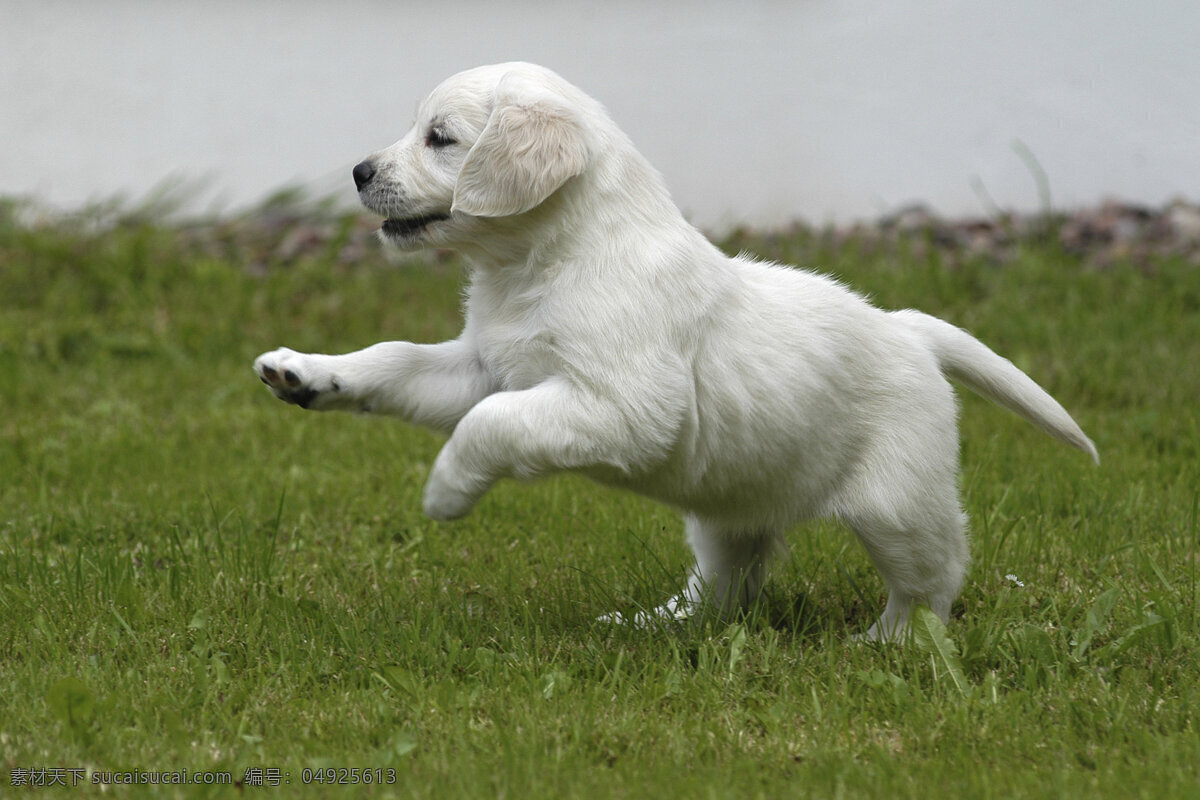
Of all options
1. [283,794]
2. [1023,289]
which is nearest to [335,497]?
[283,794]

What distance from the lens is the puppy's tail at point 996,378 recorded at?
3484 mm

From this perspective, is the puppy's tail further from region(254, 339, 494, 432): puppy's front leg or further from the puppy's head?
region(254, 339, 494, 432): puppy's front leg

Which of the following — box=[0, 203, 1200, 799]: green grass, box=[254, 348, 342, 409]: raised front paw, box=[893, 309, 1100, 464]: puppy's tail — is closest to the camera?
box=[0, 203, 1200, 799]: green grass

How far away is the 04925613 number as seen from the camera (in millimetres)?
2656

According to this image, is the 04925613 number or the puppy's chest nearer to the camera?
the 04925613 number

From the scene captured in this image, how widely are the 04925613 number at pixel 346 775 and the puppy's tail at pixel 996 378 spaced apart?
5.81 ft

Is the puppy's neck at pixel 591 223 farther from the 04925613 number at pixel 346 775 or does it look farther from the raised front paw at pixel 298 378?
the 04925613 number at pixel 346 775

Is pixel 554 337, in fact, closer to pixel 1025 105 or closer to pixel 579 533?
pixel 579 533

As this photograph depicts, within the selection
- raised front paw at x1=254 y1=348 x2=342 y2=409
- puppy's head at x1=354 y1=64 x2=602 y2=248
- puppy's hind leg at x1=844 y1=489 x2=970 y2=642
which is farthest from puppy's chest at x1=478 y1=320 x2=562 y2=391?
puppy's hind leg at x1=844 y1=489 x2=970 y2=642

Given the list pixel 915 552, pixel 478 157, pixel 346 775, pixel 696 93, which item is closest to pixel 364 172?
pixel 478 157

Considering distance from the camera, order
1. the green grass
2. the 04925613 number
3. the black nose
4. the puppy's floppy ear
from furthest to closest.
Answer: the black nose, the puppy's floppy ear, the green grass, the 04925613 number

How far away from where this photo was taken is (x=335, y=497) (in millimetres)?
4742

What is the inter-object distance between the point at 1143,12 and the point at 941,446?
16.9 ft

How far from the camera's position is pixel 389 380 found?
3.29 meters
